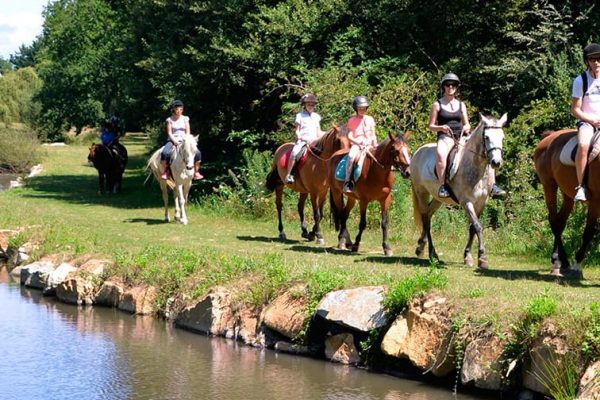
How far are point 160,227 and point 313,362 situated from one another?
30.5ft

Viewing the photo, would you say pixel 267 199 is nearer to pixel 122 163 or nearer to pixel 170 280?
pixel 170 280

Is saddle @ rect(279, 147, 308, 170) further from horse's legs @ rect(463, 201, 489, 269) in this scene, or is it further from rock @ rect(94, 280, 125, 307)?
horse's legs @ rect(463, 201, 489, 269)

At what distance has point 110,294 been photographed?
1476cm

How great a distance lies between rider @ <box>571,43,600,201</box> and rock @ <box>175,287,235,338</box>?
4.96 meters

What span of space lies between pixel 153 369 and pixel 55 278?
17.4 feet

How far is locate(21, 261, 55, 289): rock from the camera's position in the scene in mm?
16328

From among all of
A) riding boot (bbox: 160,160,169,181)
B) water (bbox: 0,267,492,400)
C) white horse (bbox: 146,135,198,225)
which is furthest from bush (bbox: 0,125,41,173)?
water (bbox: 0,267,492,400)

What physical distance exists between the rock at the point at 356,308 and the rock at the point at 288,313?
Result: 45 cm

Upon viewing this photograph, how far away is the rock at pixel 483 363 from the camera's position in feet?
30.7

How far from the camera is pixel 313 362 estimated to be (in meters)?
11.3

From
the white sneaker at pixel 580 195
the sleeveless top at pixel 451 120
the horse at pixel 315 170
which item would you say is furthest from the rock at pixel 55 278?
the white sneaker at pixel 580 195

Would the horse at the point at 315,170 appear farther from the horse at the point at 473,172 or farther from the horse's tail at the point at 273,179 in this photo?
the horse at the point at 473,172

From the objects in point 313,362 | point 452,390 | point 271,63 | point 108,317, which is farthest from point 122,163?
point 452,390

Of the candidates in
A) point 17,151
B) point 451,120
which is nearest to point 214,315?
point 451,120
